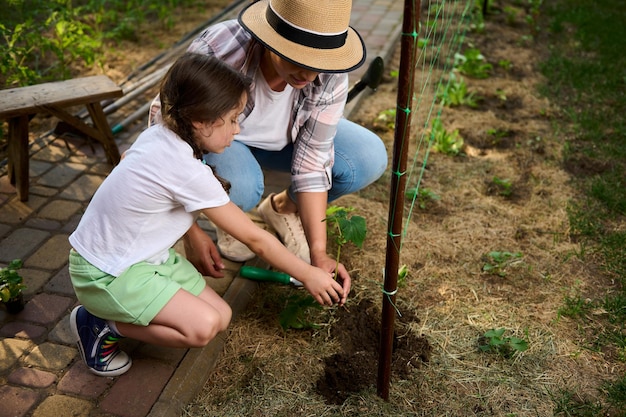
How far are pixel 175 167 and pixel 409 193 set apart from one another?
1.95 metres

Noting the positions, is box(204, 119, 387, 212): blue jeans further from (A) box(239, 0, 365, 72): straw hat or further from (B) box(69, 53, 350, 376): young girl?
(A) box(239, 0, 365, 72): straw hat

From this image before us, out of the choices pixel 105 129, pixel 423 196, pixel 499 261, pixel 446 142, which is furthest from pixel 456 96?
pixel 105 129

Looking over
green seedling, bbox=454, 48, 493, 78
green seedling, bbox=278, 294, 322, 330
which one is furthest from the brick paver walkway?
green seedling, bbox=454, 48, 493, 78

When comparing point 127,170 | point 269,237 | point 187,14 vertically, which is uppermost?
point 127,170

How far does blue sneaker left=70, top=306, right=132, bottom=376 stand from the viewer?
239 centimetres

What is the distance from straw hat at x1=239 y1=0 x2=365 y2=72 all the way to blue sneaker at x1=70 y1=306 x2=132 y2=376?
1.22 metres

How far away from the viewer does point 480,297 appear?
304 centimetres

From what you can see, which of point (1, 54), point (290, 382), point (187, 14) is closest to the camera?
point (290, 382)

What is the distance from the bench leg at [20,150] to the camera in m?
3.47

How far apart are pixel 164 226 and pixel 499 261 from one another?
1772 millimetres

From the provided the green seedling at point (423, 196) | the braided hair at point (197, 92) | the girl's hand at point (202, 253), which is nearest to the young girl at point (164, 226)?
the braided hair at point (197, 92)

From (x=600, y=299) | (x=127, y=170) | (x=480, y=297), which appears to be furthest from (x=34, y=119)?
(x=600, y=299)

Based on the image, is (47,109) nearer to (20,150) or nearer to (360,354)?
(20,150)

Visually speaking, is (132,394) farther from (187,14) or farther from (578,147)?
(187,14)
